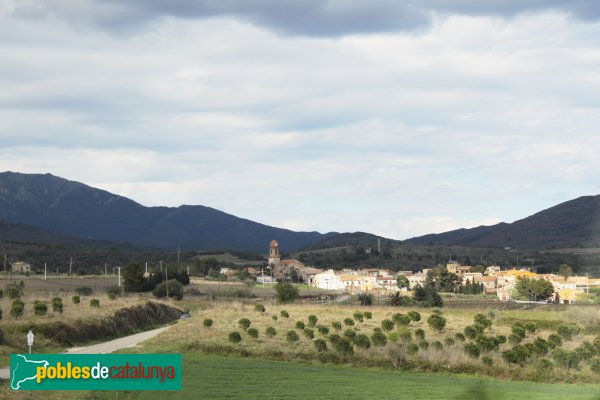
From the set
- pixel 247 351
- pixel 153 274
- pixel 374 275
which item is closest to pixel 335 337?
pixel 247 351

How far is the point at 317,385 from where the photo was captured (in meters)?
29.4

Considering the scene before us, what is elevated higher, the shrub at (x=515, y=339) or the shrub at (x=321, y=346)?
the shrub at (x=321, y=346)

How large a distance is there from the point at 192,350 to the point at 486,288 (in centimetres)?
10828

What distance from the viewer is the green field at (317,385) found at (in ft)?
87.2

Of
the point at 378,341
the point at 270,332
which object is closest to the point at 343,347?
the point at 378,341

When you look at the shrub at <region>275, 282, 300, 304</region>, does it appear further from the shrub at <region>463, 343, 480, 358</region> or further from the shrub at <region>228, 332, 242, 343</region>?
the shrub at <region>463, 343, 480, 358</region>

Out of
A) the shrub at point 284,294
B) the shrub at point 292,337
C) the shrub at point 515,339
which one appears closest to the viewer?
the shrub at point 292,337

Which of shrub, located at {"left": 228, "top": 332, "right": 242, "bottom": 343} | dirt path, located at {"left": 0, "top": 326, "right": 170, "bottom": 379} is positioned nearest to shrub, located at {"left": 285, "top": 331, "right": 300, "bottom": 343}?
shrub, located at {"left": 228, "top": 332, "right": 242, "bottom": 343}

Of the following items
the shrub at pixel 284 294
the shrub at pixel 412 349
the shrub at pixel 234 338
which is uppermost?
the shrub at pixel 284 294

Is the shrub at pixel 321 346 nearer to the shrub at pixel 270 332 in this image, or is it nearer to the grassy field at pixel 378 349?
the grassy field at pixel 378 349

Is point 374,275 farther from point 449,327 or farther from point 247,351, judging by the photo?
point 247,351

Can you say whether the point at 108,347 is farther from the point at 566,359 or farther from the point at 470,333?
the point at 566,359

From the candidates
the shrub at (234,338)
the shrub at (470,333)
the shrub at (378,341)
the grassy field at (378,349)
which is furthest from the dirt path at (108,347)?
the shrub at (470,333)

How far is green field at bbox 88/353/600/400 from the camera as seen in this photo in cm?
2658
